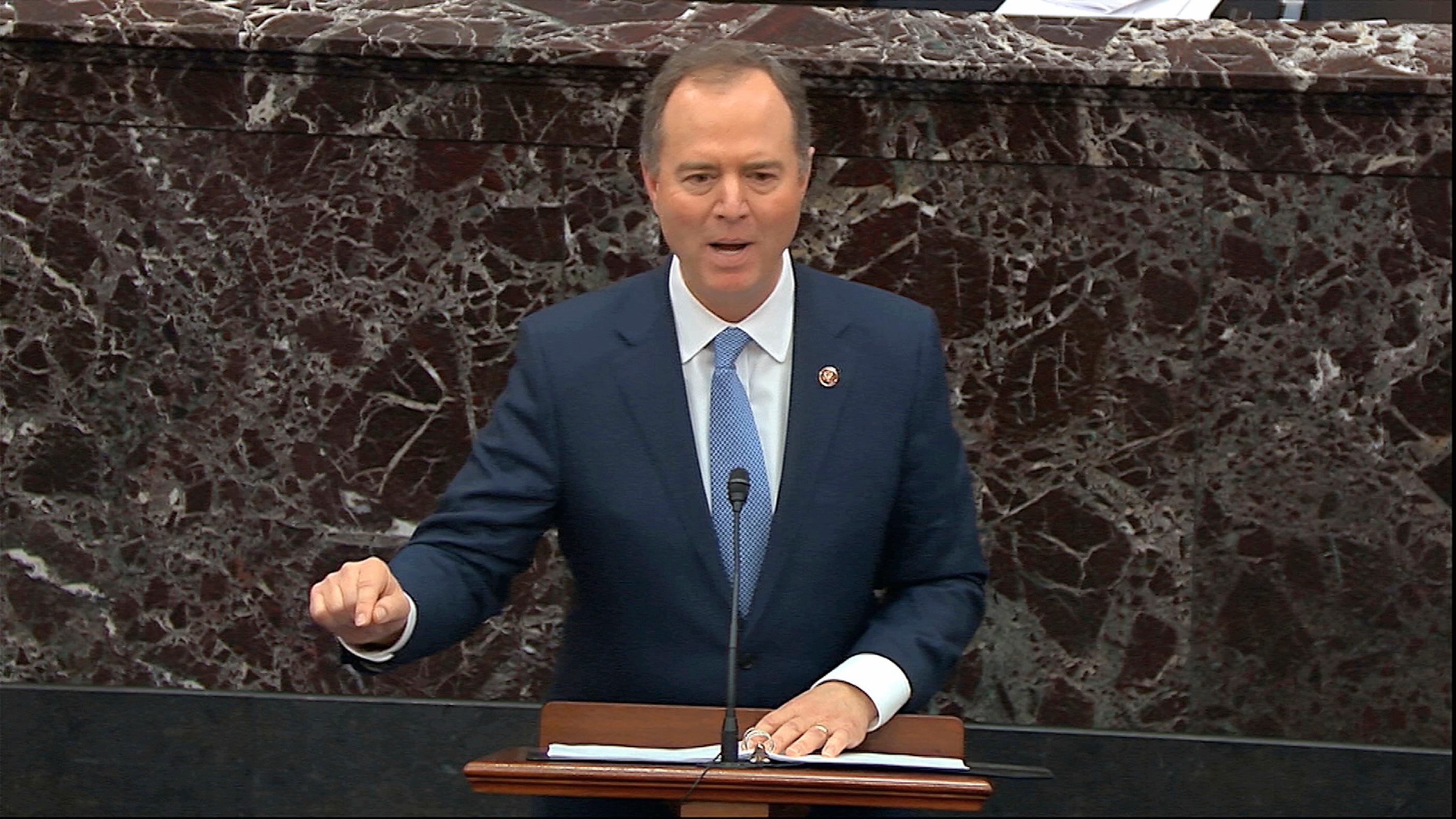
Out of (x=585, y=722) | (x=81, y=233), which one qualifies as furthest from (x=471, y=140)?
(x=585, y=722)

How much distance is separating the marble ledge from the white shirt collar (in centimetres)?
122

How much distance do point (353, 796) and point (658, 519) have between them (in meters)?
1.70

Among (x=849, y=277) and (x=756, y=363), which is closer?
(x=756, y=363)

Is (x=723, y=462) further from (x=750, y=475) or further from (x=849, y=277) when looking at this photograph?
(x=849, y=277)

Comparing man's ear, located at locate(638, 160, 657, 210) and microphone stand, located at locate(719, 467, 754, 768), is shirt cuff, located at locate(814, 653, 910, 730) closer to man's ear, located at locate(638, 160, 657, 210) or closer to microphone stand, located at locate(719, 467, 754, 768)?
microphone stand, located at locate(719, 467, 754, 768)

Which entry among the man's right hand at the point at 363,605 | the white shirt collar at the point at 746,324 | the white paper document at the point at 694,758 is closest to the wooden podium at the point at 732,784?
the white paper document at the point at 694,758

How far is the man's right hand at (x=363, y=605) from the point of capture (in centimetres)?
229

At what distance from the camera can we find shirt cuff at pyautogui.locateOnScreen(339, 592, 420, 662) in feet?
8.00

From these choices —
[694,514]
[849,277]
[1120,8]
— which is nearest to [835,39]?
[849,277]

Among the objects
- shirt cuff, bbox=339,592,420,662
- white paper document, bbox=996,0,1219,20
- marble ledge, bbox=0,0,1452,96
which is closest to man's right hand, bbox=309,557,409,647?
shirt cuff, bbox=339,592,420,662

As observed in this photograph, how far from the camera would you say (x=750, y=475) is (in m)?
2.68

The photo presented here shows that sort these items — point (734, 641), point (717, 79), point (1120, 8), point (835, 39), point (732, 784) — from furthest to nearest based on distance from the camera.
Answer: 1. point (1120, 8)
2. point (835, 39)
3. point (717, 79)
4. point (734, 641)
5. point (732, 784)

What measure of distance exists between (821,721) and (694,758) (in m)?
0.22

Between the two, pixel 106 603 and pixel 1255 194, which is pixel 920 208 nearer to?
pixel 1255 194
